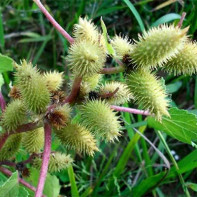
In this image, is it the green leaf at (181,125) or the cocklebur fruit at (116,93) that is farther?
the green leaf at (181,125)

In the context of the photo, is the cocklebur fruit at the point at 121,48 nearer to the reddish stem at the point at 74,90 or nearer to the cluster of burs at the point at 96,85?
the cluster of burs at the point at 96,85

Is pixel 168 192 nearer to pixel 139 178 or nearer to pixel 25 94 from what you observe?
pixel 139 178

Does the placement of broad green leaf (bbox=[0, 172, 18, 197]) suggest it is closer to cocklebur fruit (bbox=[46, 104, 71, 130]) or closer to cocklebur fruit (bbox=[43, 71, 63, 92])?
cocklebur fruit (bbox=[46, 104, 71, 130])

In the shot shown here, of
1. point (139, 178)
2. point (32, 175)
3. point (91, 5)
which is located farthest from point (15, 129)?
point (91, 5)

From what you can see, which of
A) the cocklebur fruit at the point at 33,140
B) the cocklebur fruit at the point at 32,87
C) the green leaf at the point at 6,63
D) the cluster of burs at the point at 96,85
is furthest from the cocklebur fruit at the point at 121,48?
the cocklebur fruit at the point at 33,140

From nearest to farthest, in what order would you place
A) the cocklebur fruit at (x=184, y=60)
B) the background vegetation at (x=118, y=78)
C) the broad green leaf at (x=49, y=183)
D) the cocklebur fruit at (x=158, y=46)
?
the cocklebur fruit at (x=158, y=46)
the cocklebur fruit at (x=184, y=60)
the broad green leaf at (x=49, y=183)
the background vegetation at (x=118, y=78)

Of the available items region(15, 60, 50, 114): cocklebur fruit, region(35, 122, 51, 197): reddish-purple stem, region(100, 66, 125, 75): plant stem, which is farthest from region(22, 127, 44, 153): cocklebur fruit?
region(100, 66, 125, 75): plant stem
